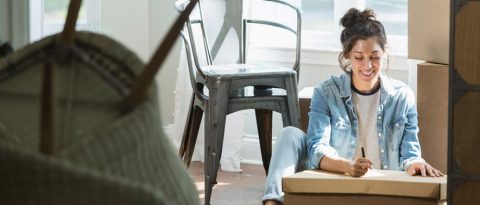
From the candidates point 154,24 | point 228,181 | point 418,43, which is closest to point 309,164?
point 418,43

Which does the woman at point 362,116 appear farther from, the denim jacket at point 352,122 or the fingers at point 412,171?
the fingers at point 412,171

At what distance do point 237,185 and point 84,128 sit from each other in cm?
342

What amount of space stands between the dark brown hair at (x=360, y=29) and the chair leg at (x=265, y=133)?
3.26ft

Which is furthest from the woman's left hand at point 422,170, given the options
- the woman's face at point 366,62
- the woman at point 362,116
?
the woman's face at point 366,62

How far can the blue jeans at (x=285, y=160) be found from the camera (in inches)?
101

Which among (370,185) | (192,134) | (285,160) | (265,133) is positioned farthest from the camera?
(265,133)

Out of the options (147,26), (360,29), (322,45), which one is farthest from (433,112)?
(147,26)

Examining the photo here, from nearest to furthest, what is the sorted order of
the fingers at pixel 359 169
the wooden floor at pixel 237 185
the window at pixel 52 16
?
the fingers at pixel 359 169 < the window at pixel 52 16 < the wooden floor at pixel 237 185

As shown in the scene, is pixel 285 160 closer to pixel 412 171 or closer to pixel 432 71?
pixel 412 171

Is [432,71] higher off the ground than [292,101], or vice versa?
[432,71]

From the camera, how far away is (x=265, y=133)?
396 cm

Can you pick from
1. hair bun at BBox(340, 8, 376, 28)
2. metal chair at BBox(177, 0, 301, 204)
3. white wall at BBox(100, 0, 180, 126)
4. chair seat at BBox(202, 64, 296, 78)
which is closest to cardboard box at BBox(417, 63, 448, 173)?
hair bun at BBox(340, 8, 376, 28)

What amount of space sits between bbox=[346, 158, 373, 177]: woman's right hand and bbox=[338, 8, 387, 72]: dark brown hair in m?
0.61

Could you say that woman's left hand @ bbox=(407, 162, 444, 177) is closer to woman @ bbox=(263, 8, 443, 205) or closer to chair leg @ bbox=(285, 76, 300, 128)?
woman @ bbox=(263, 8, 443, 205)
